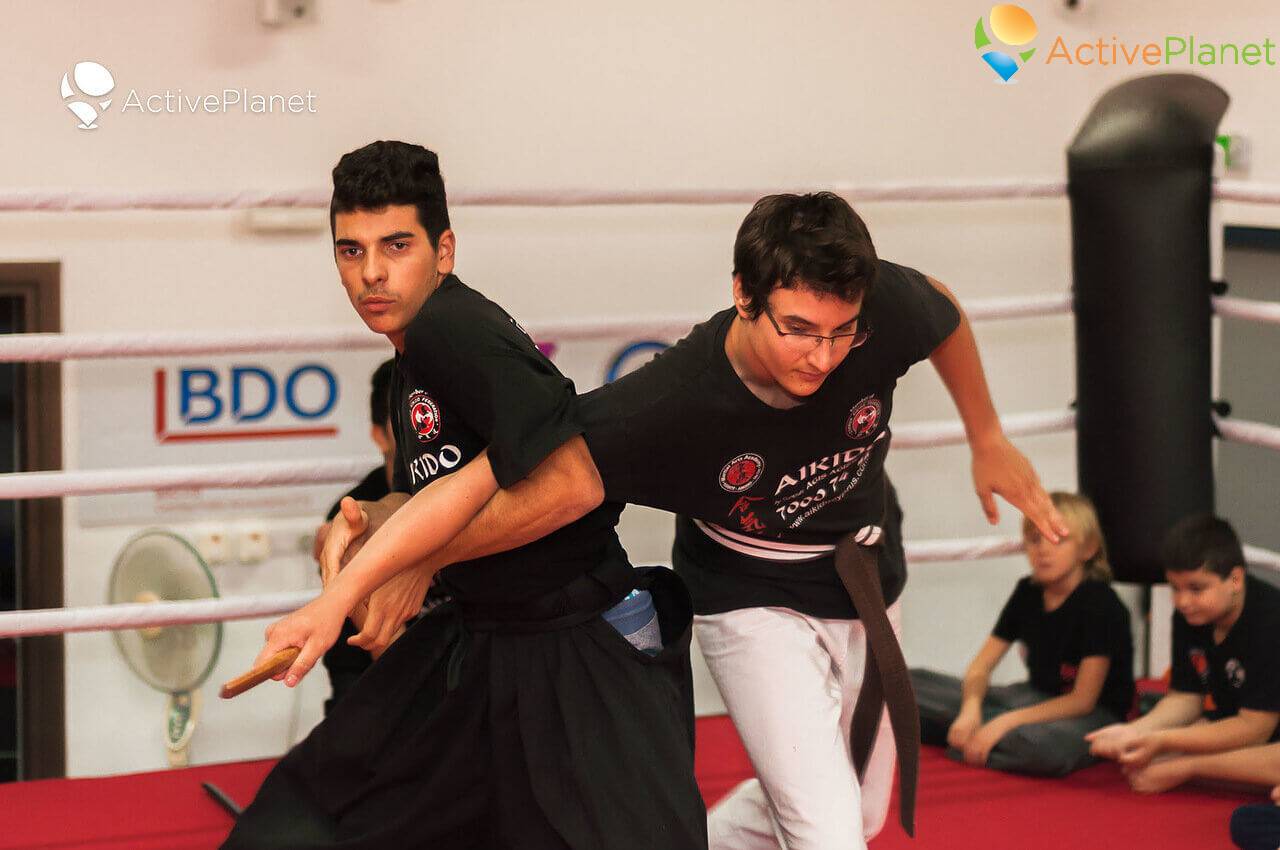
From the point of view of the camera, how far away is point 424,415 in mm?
1853

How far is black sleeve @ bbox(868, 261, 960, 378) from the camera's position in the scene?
205 centimetres

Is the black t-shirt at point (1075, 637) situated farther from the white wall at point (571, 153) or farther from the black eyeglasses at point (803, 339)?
the black eyeglasses at point (803, 339)

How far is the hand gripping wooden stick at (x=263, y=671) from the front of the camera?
1500mm

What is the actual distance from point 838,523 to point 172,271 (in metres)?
2.14

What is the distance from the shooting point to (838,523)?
214 centimetres

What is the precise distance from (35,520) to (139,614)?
1.28 m

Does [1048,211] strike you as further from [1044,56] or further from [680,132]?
[680,132]

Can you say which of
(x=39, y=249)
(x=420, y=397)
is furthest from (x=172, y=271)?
(x=420, y=397)

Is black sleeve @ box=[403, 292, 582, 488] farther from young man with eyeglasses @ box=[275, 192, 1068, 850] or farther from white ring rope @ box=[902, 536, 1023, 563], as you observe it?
white ring rope @ box=[902, 536, 1023, 563]

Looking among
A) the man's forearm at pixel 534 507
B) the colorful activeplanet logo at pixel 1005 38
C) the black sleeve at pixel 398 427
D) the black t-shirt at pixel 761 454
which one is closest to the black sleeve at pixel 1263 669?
the black t-shirt at pixel 761 454

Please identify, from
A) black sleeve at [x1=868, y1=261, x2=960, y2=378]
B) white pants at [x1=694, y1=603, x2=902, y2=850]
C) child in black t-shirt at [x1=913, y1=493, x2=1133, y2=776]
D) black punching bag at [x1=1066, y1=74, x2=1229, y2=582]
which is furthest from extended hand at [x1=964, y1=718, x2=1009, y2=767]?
black sleeve at [x1=868, y1=261, x2=960, y2=378]

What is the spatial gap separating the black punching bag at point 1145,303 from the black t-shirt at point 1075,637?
0.58 feet

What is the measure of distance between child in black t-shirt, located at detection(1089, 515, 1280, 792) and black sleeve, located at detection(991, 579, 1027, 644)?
16.5 inches
